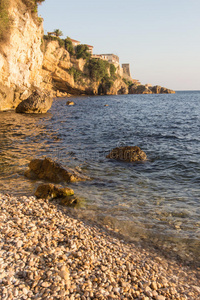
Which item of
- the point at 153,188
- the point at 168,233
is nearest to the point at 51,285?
the point at 168,233

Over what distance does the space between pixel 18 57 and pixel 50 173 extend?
1123 inches

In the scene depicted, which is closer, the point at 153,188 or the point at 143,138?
the point at 153,188

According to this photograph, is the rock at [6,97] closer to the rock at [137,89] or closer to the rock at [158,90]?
the rock at [137,89]

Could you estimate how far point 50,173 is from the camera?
10344 mm

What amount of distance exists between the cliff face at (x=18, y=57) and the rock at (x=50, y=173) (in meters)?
19.6

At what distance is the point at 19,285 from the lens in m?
4.00

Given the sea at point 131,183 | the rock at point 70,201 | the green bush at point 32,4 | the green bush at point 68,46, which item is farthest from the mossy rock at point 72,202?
the green bush at point 68,46

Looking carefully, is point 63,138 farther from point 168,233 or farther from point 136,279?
point 136,279

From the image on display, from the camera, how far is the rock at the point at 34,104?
28812mm

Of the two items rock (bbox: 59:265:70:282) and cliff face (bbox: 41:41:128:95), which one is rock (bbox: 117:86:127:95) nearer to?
cliff face (bbox: 41:41:128:95)

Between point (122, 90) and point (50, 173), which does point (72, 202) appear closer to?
point (50, 173)

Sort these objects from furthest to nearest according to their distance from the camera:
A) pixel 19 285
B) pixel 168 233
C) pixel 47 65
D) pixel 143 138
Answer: pixel 47 65, pixel 143 138, pixel 168 233, pixel 19 285

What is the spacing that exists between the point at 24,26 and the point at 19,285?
39693 mm

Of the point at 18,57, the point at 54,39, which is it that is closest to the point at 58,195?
the point at 18,57
